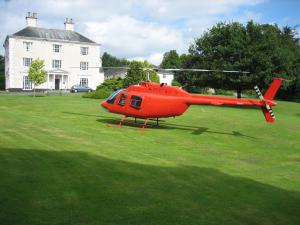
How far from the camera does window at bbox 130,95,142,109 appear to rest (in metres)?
18.8

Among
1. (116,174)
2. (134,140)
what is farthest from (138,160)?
(134,140)

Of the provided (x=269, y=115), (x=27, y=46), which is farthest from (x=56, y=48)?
(x=269, y=115)

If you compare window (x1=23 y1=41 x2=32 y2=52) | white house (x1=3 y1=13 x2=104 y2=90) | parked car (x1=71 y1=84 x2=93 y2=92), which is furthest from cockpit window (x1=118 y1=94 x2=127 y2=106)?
window (x1=23 y1=41 x2=32 y2=52)

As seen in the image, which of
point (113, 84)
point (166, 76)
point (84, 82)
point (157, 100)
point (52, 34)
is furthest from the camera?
point (166, 76)

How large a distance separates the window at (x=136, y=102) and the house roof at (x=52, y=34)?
5016 centimetres

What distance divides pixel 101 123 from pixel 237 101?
24.6 feet

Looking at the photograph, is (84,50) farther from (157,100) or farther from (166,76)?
(157,100)

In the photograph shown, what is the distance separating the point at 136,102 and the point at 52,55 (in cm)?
5100

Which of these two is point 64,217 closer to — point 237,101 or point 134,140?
point 134,140

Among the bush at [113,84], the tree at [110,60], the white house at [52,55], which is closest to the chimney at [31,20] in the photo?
the white house at [52,55]

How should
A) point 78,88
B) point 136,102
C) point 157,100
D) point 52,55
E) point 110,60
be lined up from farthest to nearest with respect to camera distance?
point 110,60, point 52,55, point 78,88, point 136,102, point 157,100

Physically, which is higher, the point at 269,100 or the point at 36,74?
the point at 36,74

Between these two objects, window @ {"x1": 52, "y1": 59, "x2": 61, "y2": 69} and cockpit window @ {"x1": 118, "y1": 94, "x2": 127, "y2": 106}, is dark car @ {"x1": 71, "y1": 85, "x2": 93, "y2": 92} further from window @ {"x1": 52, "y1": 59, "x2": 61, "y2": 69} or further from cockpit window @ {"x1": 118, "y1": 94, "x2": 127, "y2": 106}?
cockpit window @ {"x1": 118, "y1": 94, "x2": 127, "y2": 106}

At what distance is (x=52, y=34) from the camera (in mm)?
66375
